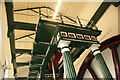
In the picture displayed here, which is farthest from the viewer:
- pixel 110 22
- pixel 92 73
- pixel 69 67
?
pixel 92 73

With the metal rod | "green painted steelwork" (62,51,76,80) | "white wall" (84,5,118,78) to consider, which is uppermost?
"white wall" (84,5,118,78)

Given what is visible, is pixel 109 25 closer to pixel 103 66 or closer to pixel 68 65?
pixel 103 66

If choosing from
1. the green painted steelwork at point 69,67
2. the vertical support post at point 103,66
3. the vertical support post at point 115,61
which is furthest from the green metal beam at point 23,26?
the vertical support post at point 115,61

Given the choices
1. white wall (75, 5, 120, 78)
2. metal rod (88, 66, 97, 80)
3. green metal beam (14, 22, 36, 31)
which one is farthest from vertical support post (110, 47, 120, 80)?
green metal beam (14, 22, 36, 31)

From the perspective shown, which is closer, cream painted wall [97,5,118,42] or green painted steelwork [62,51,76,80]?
green painted steelwork [62,51,76,80]

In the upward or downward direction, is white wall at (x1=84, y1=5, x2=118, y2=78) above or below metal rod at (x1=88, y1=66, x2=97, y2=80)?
above

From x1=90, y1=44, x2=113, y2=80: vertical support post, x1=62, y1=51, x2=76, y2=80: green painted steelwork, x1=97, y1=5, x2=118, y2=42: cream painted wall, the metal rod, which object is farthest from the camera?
the metal rod

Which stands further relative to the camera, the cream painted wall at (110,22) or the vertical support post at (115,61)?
the cream painted wall at (110,22)

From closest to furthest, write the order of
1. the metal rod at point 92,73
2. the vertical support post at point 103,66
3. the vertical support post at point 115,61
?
the vertical support post at point 103,66, the vertical support post at point 115,61, the metal rod at point 92,73

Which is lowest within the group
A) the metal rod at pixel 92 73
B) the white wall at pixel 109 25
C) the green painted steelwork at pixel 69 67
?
the green painted steelwork at pixel 69 67

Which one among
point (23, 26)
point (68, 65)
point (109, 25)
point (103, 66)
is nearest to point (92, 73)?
point (109, 25)

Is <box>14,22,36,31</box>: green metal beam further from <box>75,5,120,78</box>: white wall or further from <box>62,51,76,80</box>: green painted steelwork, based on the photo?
<box>75,5,120,78</box>: white wall

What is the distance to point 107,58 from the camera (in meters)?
6.47

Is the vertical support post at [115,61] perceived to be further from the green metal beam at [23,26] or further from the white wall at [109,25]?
the green metal beam at [23,26]
